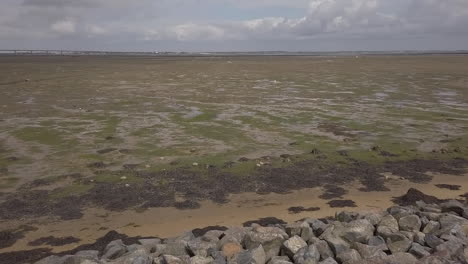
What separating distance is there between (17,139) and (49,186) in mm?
7053

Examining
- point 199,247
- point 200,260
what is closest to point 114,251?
point 199,247

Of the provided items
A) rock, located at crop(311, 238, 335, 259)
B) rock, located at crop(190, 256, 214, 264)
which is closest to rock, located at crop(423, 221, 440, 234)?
rock, located at crop(311, 238, 335, 259)

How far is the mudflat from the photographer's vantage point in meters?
11.6

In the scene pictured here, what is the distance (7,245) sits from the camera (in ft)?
32.0

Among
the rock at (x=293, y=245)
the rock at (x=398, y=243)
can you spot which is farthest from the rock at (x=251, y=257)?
the rock at (x=398, y=243)

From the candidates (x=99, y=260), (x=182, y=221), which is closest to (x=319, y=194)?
(x=182, y=221)

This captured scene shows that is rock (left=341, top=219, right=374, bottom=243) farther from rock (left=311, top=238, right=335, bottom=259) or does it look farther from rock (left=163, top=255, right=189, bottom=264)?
rock (left=163, top=255, right=189, bottom=264)

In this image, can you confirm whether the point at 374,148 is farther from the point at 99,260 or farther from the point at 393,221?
the point at 99,260

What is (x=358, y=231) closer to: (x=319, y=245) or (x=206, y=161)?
(x=319, y=245)

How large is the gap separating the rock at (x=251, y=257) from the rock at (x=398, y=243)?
2.59 m

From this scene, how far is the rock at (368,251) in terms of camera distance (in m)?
8.16

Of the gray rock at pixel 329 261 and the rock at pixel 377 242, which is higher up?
the gray rock at pixel 329 261

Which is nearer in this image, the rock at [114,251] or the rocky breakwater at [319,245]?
the rocky breakwater at [319,245]

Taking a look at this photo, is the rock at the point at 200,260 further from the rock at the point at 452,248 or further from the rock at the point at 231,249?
the rock at the point at 452,248
